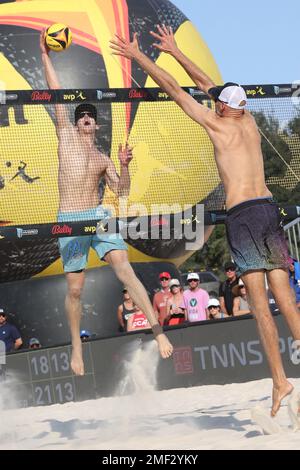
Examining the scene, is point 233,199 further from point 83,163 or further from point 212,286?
point 212,286

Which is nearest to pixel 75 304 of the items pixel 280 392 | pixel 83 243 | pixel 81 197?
pixel 83 243

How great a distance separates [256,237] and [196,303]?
6156 millimetres

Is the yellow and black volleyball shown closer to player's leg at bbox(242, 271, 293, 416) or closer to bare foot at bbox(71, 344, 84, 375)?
bare foot at bbox(71, 344, 84, 375)

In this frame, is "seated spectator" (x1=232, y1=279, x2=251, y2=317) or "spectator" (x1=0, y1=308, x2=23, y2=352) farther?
"spectator" (x1=0, y1=308, x2=23, y2=352)

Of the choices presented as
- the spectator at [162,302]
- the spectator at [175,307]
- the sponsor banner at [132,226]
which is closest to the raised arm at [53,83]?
the sponsor banner at [132,226]

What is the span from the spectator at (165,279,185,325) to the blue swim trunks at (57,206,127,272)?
421cm

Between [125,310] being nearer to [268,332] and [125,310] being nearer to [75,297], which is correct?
[75,297]

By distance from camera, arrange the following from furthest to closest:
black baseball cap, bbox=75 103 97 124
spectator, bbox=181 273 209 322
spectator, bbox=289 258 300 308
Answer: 1. spectator, bbox=181 273 209 322
2. spectator, bbox=289 258 300 308
3. black baseball cap, bbox=75 103 97 124

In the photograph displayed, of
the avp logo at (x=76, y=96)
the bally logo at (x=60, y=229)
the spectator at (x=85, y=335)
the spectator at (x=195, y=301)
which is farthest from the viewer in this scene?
the spectator at (x=195, y=301)

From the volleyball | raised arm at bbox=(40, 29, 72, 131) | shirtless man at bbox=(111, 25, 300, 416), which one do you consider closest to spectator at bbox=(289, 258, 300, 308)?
raised arm at bbox=(40, 29, 72, 131)

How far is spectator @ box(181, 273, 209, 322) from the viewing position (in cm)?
1310

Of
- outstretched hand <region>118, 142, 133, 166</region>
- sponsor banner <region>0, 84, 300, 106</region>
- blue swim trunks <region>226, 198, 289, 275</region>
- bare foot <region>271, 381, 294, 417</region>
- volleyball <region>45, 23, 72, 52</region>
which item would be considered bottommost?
bare foot <region>271, 381, 294, 417</region>

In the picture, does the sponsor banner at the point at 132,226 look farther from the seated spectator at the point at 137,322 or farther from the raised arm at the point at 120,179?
the seated spectator at the point at 137,322

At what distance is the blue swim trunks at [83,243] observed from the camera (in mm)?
8680
